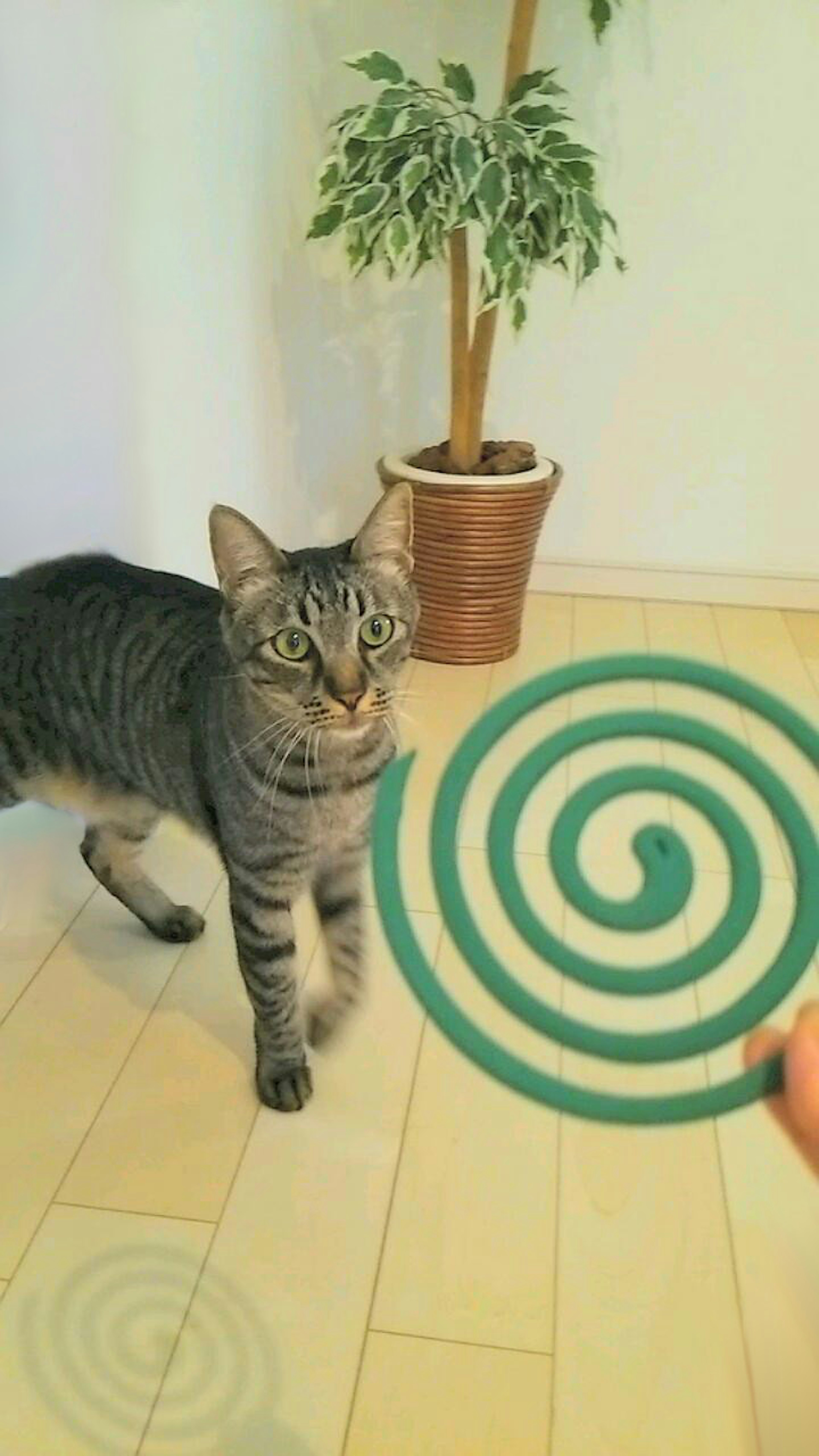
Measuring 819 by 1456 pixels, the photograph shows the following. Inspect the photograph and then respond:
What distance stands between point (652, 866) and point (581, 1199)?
562mm

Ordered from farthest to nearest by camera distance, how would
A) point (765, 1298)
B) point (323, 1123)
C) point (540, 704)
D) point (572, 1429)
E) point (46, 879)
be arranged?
point (46, 879) → point (323, 1123) → point (765, 1298) → point (572, 1429) → point (540, 704)

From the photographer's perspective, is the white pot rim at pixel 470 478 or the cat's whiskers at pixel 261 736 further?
the white pot rim at pixel 470 478

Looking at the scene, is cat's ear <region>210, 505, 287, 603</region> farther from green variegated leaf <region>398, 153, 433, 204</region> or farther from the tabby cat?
green variegated leaf <region>398, 153, 433, 204</region>

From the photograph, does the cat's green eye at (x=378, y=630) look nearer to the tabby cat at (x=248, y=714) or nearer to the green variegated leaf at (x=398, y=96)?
the tabby cat at (x=248, y=714)

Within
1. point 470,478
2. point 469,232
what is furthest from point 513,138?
point 470,478

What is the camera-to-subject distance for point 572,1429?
3.35ft

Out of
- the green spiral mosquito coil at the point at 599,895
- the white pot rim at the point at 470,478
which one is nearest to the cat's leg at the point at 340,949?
the green spiral mosquito coil at the point at 599,895

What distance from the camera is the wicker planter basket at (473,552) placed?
2.16 m

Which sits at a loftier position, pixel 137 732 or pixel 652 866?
pixel 652 866

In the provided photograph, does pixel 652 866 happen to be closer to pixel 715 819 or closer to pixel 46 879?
pixel 715 819

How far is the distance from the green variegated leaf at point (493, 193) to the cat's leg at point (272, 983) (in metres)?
1.15

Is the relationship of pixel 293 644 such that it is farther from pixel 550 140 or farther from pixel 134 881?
pixel 550 140

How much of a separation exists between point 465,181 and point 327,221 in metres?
0.25

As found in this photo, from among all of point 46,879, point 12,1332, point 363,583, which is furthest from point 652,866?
point 46,879
